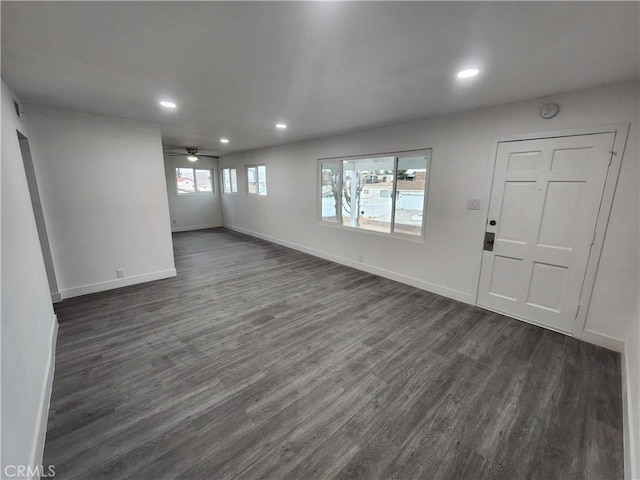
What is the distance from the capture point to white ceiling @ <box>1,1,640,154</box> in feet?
4.70

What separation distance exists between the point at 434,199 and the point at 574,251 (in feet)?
5.29

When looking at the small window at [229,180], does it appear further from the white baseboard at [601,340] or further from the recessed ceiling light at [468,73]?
the white baseboard at [601,340]

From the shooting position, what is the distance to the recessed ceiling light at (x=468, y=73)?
6.99 ft

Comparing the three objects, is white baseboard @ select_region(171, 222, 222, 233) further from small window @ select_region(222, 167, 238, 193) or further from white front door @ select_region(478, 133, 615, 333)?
white front door @ select_region(478, 133, 615, 333)

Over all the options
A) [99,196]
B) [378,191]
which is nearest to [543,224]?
[378,191]

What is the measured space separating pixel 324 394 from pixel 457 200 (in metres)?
2.94

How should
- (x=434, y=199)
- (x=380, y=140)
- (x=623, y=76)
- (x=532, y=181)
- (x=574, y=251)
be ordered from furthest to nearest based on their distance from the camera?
(x=380, y=140) → (x=434, y=199) → (x=532, y=181) → (x=574, y=251) → (x=623, y=76)

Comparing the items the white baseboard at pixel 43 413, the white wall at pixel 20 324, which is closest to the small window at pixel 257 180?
the white wall at pixel 20 324

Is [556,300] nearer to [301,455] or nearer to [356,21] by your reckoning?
[301,455]

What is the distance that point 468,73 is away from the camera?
7.17 feet

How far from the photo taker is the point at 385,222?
14.9 feet

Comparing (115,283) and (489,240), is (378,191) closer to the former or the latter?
(489,240)

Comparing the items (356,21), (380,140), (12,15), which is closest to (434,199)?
(380,140)

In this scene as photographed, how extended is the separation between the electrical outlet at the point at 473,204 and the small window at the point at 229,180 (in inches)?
268
